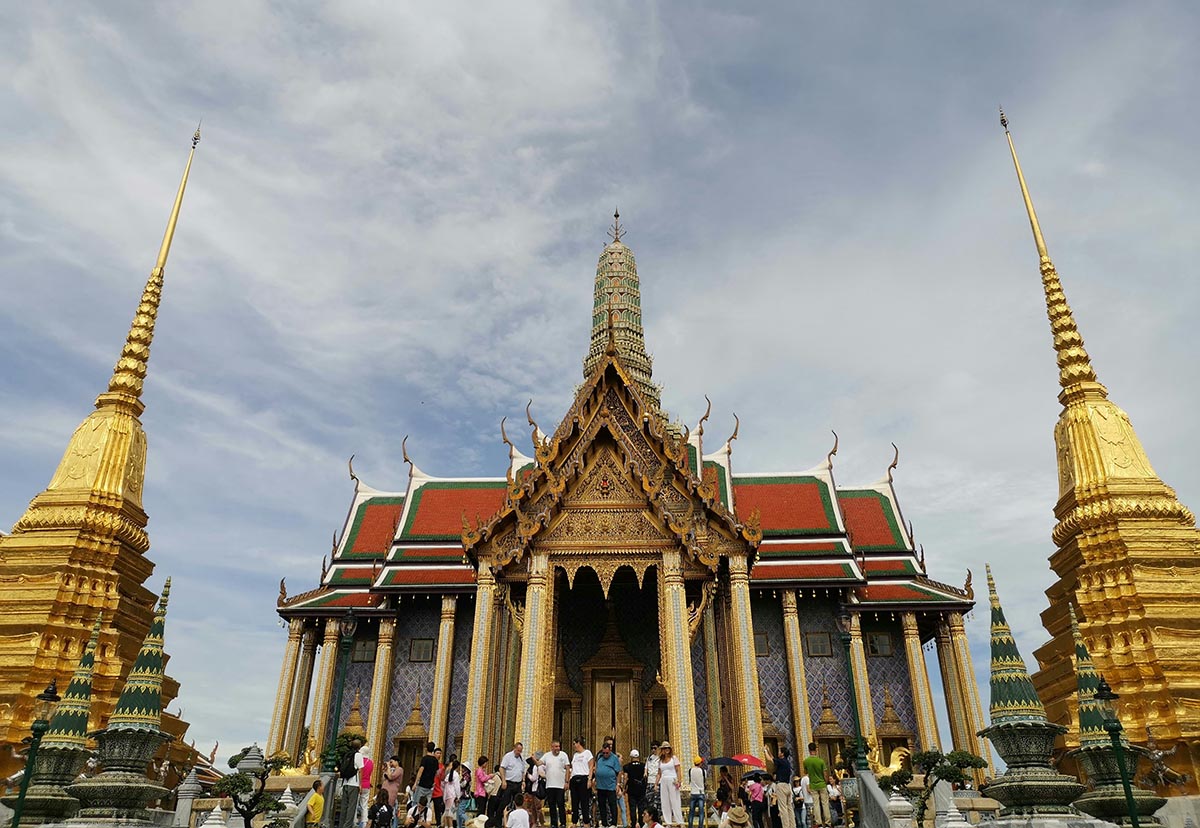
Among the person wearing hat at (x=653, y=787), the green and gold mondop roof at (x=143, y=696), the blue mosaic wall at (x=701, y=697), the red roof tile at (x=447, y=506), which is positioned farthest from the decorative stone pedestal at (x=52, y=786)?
the red roof tile at (x=447, y=506)

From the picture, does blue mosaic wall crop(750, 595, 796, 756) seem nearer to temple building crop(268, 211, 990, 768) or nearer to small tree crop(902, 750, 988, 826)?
temple building crop(268, 211, 990, 768)

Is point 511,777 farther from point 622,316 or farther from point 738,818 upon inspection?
point 622,316

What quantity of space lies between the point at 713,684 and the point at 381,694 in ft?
33.1

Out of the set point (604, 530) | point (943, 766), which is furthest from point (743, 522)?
point (943, 766)

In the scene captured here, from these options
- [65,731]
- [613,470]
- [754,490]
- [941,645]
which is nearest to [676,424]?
[754,490]

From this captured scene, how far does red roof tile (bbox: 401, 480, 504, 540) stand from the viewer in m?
24.8

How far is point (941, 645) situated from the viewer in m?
22.1

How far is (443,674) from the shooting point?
815 inches

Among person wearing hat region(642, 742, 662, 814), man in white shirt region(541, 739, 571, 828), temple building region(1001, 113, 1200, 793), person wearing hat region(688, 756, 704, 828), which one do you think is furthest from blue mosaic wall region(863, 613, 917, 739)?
man in white shirt region(541, 739, 571, 828)

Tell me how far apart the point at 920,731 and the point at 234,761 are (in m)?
16.3

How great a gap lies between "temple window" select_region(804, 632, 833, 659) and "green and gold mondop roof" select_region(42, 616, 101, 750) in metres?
16.7

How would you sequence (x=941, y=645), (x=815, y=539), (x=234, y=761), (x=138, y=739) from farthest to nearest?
(x=815, y=539) < (x=941, y=645) < (x=234, y=761) < (x=138, y=739)

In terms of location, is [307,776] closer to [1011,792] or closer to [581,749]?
[581,749]

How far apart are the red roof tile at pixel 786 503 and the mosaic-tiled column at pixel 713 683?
26.9 ft
